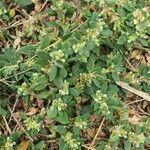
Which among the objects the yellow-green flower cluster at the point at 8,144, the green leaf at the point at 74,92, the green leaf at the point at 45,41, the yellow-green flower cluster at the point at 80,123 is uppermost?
the green leaf at the point at 45,41

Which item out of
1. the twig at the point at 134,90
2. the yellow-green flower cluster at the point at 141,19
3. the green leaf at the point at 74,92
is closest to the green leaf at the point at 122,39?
the yellow-green flower cluster at the point at 141,19

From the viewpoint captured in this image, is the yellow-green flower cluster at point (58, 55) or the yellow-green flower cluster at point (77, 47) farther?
the yellow-green flower cluster at point (77, 47)

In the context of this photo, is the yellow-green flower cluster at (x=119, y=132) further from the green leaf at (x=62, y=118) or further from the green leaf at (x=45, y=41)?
the green leaf at (x=45, y=41)

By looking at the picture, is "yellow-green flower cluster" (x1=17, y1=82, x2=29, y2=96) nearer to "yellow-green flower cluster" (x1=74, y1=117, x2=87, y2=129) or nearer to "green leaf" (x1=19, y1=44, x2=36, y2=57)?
"green leaf" (x1=19, y1=44, x2=36, y2=57)

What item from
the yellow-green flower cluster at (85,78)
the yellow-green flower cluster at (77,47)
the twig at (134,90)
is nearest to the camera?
the yellow-green flower cluster at (77,47)

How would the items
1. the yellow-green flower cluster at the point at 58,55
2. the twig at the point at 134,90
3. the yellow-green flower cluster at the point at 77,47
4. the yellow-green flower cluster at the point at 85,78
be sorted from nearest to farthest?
the yellow-green flower cluster at the point at 58,55, the yellow-green flower cluster at the point at 77,47, the yellow-green flower cluster at the point at 85,78, the twig at the point at 134,90

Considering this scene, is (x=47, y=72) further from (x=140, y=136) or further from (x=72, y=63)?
(x=140, y=136)

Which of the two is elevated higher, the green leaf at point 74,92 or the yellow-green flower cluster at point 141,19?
the yellow-green flower cluster at point 141,19
